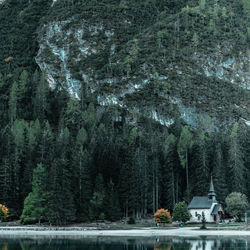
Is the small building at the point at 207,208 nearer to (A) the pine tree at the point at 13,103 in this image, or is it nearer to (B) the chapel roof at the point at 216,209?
(B) the chapel roof at the point at 216,209

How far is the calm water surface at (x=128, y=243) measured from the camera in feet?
209

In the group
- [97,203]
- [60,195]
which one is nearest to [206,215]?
[97,203]

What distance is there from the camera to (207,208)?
10938cm

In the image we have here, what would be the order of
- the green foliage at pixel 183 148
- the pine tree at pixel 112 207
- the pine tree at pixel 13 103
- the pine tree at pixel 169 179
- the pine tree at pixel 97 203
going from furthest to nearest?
the pine tree at pixel 13 103, the green foliage at pixel 183 148, the pine tree at pixel 169 179, the pine tree at pixel 112 207, the pine tree at pixel 97 203

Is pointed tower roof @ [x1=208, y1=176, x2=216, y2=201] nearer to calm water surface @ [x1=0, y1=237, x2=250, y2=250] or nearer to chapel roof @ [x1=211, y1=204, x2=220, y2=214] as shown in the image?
chapel roof @ [x1=211, y1=204, x2=220, y2=214]

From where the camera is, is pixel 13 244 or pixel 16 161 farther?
pixel 16 161

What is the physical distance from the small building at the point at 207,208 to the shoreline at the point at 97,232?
19.4 meters

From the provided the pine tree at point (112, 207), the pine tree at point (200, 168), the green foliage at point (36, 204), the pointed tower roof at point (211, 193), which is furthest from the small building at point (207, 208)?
the green foliage at point (36, 204)

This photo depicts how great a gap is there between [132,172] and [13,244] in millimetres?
49177

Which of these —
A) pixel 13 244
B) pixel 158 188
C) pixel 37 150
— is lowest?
pixel 13 244

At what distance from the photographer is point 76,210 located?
352ft

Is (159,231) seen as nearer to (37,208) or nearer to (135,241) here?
(135,241)

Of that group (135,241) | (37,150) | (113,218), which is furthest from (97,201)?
(135,241)

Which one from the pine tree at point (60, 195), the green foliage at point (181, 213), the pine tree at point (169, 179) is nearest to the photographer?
the pine tree at point (60, 195)
